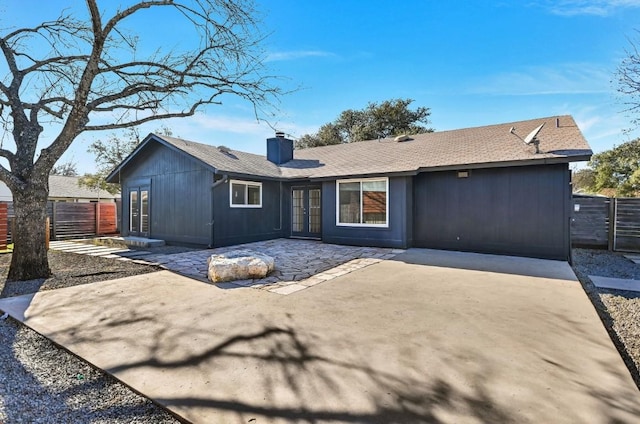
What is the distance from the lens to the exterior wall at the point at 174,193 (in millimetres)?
9617

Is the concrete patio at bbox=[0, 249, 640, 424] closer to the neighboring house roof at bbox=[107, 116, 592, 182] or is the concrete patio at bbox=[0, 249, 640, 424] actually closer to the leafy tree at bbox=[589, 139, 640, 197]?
the neighboring house roof at bbox=[107, 116, 592, 182]

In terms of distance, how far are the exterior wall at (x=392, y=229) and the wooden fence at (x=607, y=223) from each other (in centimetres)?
497

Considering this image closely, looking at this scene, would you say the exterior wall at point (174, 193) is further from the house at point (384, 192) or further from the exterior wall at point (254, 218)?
the exterior wall at point (254, 218)

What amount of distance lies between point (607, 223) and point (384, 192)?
6545 millimetres

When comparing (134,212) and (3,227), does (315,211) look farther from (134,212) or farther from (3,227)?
(3,227)

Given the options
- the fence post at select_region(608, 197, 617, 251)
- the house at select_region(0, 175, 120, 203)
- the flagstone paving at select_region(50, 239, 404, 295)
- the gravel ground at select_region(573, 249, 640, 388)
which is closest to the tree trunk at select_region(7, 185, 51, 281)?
the flagstone paving at select_region(50, 239, 404, 295)

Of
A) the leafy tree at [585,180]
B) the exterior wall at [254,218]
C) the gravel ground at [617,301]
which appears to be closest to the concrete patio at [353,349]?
the gravel ground at [617,301]

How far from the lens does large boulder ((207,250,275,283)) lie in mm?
5418

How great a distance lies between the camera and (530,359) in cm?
265

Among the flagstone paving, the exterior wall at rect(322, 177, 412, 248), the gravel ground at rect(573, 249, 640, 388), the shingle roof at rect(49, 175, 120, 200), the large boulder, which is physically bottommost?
the gravel ground at rect(573, 249, 640, 388)

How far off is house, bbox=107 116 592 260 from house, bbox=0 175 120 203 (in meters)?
14.6

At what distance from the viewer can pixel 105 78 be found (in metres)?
7.47

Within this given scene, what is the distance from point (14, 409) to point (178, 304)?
2.14 m

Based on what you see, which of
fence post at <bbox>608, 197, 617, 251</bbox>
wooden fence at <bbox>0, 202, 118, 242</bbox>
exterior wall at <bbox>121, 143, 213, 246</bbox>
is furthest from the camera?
wooden fence at <bbox>0, 202, 118, 242</bbox>
